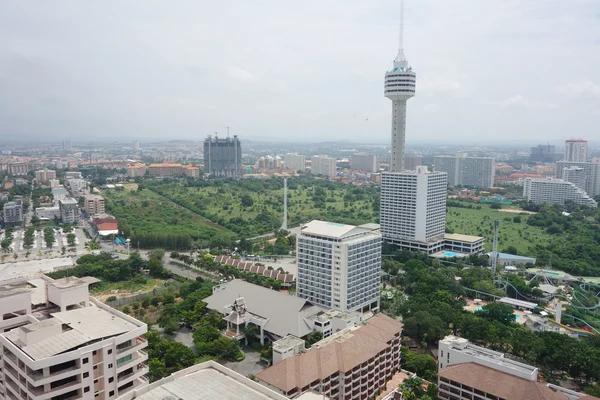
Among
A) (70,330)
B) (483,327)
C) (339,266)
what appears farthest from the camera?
(339,266)

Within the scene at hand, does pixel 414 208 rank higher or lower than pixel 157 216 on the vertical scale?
higher

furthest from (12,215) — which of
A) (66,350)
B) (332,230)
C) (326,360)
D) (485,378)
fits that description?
(485,378)

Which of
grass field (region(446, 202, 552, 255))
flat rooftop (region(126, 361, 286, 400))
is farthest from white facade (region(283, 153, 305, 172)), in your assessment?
flat rooftop (region(126, 361, 286, 400))

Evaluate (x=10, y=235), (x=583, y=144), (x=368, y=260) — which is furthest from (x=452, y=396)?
(x=583, y=144)

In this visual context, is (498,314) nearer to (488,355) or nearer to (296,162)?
(488,355)

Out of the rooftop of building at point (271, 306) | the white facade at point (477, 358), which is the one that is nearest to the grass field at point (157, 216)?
the rooftop of building at point (271, 306)
